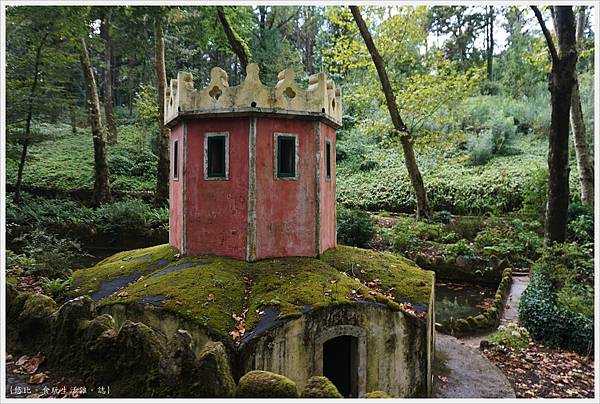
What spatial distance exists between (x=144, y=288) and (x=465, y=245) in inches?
540

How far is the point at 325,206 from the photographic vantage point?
9.70m

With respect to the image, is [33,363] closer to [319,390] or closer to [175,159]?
[319,390]

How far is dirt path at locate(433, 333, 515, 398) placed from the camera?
7796mm

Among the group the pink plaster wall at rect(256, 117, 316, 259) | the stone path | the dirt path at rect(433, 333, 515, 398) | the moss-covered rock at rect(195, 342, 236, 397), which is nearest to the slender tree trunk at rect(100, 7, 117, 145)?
the pink plaster wall at rect(256, 117, 316, 259)

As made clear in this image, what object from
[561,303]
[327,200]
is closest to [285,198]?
[327,200]

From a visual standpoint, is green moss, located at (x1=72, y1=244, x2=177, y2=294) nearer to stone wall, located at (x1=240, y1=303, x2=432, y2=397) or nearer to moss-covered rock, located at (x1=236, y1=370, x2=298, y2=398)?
stone wall, located at (x1=240, y1=303, x2=432, y2=397)

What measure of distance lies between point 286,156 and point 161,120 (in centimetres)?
1288

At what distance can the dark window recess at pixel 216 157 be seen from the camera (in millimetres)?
9055

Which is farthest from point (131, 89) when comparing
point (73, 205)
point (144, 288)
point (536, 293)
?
point (536, 293)

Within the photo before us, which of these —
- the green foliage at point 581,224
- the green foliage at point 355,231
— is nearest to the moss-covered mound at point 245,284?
the green foliage at point 355,231

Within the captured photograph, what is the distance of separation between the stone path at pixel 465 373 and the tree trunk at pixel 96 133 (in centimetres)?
Result: 1692

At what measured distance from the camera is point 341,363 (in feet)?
25.6

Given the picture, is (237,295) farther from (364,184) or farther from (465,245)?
(364,184)

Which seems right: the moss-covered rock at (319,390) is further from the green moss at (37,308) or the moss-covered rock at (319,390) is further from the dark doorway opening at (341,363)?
the green moss at (37,308)
